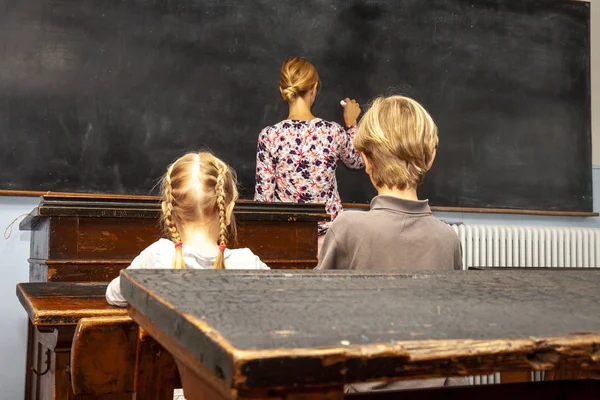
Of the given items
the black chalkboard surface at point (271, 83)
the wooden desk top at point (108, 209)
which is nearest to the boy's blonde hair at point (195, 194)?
the wooden desk top at point (108, 209)

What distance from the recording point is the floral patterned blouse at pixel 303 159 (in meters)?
3.78

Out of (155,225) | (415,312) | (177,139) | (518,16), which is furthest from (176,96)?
(415,312)

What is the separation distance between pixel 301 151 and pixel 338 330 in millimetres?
3218

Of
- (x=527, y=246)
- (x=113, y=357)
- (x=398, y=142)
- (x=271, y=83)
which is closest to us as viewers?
(x=113, y=357)

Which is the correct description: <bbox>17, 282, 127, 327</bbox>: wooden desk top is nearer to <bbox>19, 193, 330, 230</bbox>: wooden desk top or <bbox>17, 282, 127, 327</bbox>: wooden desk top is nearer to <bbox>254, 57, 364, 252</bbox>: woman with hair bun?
<bbox>19, 193, 330, 230</bbox>: wooden desk top

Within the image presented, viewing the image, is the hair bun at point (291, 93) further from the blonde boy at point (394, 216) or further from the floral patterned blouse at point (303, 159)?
the blonde boy at point (394, 216)

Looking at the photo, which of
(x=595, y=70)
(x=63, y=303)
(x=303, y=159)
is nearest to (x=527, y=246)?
(x=595, y=70)

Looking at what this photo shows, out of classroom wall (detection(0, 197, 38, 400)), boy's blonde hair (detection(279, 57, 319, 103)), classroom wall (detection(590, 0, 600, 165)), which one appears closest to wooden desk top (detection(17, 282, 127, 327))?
boy's blonde hair (detection(279, 57, 319, 103))

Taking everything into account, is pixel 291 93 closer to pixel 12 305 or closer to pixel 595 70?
pixel 12 305

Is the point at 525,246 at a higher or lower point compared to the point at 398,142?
lower

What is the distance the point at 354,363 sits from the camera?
537 millimetres

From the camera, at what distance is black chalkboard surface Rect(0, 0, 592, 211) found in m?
4.39

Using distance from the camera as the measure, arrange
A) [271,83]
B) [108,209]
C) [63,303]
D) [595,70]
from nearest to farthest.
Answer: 1. [63,303]
2. [108,209]
3. [271,83]
4. [595,70]

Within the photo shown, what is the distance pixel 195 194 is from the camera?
1931mm
